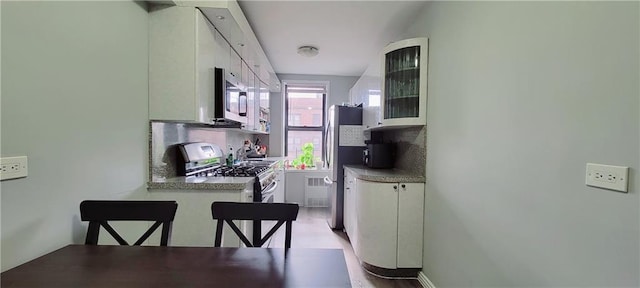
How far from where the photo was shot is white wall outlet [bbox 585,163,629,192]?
2.85ft

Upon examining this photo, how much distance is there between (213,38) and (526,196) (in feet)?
7.54

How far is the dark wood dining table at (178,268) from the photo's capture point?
3.23 feet

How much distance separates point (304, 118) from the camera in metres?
5.31

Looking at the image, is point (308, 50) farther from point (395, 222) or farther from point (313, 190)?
point (313, 190)

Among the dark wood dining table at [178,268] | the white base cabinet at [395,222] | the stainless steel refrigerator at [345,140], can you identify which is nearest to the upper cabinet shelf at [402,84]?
the white base cabinet at [395,222]

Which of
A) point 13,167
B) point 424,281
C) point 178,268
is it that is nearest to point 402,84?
point 424,281

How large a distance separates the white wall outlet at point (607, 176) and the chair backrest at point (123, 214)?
1.74 metres

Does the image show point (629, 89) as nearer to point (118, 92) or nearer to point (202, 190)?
point (202, 190)

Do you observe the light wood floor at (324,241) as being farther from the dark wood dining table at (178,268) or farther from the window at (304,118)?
the dark wood dining table at (178,268)

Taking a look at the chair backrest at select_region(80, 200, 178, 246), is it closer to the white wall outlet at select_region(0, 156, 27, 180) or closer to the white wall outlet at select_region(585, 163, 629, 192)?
the white wall outlet at select_region(0, 156, 27, 180)

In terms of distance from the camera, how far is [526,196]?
126 centimetres

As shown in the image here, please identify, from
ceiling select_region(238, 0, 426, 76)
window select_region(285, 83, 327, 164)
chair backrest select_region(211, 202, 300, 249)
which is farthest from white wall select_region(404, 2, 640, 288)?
window select_region(285, 83, 327, 164)

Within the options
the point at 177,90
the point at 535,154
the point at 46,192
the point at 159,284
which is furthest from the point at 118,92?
the point at 535,154

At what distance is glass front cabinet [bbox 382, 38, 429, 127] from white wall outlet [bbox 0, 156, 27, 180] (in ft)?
7.76
